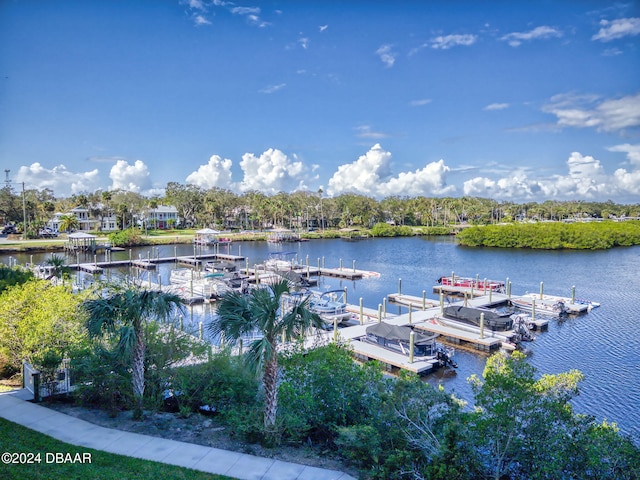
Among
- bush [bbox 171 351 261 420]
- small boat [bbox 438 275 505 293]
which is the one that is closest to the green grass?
bush [bbox 171 351 261 420]

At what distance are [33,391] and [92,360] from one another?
86.2 inches

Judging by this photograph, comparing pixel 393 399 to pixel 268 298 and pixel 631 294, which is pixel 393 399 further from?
pixel 631 294

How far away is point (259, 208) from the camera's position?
107250mm

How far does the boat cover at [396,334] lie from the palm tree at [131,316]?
1306 centimetres

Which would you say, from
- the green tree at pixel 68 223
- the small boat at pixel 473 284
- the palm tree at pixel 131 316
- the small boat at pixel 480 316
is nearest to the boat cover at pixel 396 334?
the small boat at pixel 480 316

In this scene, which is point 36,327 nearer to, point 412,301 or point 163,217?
point 412,301

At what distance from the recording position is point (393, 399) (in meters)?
9.80

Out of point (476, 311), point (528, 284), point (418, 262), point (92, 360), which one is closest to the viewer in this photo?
point (92, 360)

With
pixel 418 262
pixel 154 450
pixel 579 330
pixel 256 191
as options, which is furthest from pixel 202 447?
pixel 256 191

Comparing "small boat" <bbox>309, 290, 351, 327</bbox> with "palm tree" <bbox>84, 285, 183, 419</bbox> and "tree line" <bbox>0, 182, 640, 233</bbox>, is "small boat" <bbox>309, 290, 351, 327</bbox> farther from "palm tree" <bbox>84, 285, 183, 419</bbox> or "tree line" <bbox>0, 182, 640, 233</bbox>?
"tree line" <bbox>0, 182, 640, 233</bbox>

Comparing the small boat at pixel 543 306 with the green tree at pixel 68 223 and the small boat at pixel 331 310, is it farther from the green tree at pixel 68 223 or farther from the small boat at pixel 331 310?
the green tree at pixel 68 223

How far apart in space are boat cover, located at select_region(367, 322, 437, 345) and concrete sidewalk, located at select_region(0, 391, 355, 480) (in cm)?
1296

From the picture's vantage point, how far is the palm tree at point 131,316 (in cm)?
1119

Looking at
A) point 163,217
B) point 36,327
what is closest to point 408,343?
point 36,327
